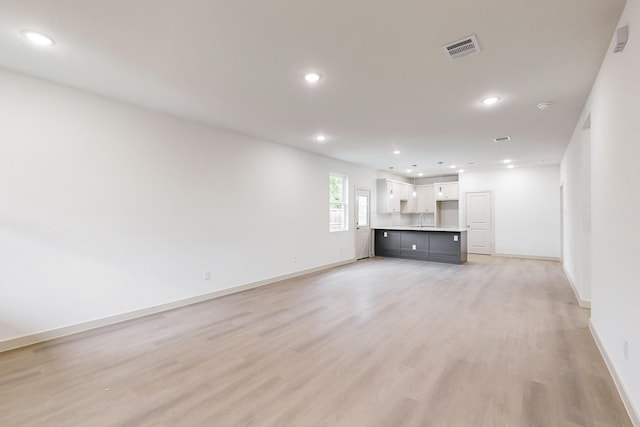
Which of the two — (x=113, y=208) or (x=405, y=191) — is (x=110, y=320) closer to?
(x=113, y=208)

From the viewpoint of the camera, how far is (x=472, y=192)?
9.59 meters

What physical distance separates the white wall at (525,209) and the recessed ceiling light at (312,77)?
26.8 ft

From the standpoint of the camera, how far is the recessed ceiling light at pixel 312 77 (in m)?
3.00

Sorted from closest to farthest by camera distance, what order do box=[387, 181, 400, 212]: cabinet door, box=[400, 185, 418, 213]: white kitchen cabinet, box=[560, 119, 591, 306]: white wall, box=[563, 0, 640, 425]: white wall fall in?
box=[563, 0, 640, 425]: white wall
box=[560, 119, 591, 306]: white wall
box=[387, 181, 400, 212]: cabinet door
box=[400, 185, 418, 213]: white kitchen cabinet

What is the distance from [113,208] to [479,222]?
9546mm

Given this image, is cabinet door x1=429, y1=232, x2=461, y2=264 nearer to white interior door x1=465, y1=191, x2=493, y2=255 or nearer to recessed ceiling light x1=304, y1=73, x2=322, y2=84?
white interior door x1=465, y1=191, x2=493, y2=255

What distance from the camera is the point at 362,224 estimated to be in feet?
28.7

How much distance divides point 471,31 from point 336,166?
530 centimetres

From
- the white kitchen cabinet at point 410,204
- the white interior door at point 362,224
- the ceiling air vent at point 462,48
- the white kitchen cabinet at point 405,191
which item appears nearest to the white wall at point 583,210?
the ceiling air vent at point 462,48

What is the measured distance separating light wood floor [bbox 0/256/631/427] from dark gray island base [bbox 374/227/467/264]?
3.28 metres

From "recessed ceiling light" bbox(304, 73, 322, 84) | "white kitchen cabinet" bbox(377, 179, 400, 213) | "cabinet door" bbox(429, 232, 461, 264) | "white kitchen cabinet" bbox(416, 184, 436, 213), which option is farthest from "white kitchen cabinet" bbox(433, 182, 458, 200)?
"recessed ceiling light" bbox(304, 73, 322, 84)

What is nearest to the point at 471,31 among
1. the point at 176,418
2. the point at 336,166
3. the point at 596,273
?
the point at 596,273

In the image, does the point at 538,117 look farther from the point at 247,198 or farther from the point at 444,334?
the point at 247,198

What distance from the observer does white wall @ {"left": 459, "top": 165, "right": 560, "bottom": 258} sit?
8.31m
